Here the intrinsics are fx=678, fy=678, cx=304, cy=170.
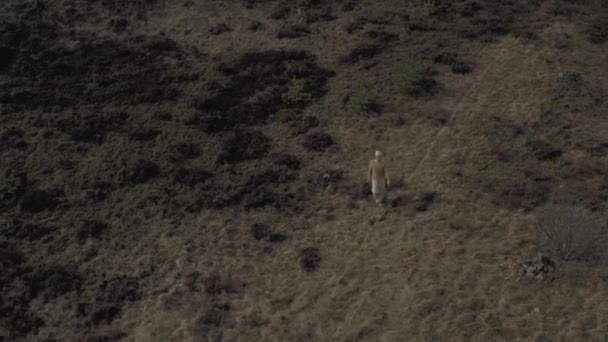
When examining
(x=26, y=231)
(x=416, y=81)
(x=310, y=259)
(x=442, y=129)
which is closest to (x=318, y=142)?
(x=442, y=129)

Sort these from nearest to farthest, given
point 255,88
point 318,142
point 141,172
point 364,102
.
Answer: point 141,172 < point 318,142 < point 364,102 < point 255,88

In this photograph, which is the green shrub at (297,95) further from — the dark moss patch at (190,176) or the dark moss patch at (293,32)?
the dark moss patch at (190,176)

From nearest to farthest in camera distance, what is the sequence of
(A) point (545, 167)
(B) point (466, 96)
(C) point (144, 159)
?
(A) point (545, 167)
(C) point (144, 159)
(B) point (466, 96)

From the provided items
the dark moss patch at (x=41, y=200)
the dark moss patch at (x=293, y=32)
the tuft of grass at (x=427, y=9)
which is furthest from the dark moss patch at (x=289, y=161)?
the tuft of grass at (x=427, y=9)

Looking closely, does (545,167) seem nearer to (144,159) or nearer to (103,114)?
(144,159)

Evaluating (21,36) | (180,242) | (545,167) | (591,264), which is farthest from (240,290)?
(21,36)

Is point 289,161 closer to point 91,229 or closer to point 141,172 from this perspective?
point 141,172

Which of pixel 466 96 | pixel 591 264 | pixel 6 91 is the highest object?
pixel 6 91
